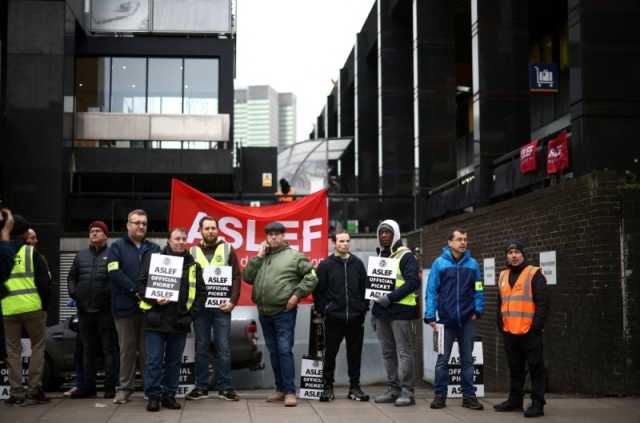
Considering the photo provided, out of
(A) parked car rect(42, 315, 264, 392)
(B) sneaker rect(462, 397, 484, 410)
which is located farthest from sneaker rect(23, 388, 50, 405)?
(B) sneaker rect(462, 397, 484, 410)

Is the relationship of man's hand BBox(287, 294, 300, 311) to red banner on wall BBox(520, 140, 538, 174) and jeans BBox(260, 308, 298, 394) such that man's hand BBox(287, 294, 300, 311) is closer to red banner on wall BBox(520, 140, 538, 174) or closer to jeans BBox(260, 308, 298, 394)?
jeans BBox(260, 308, 298, 394)

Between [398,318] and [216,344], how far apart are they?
2.23 metres

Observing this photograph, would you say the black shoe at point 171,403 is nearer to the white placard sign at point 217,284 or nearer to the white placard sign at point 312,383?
the white placard sign at point 217,284

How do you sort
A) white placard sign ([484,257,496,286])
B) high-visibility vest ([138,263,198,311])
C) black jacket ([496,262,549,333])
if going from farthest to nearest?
1. white placard sign ([484,257,496,286])
2. high-visibility vest ([138,263,198,311])
3. black jacket ([496,262,549,333])

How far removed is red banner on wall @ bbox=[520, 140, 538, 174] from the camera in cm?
1557

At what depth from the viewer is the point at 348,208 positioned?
941 inches

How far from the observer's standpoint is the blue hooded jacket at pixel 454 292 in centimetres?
998

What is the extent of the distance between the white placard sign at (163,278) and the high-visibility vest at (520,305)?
3.69 m

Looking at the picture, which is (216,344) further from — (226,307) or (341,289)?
(341,289)

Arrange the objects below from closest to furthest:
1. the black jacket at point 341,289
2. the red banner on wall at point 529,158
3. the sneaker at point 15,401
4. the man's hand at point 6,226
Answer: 1. the man's hand at point 6,226
2. the sneaker at point 15,401
3. the black jacket at point 341,289
4. the red banner on wall at point 529,158

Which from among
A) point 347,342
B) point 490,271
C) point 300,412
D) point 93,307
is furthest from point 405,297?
point 490,271

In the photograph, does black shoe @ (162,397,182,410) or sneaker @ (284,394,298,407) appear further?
sneaker @ (284,394,298,407)

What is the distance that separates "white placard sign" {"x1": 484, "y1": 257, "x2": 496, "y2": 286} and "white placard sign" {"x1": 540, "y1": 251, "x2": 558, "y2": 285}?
2.55 metres

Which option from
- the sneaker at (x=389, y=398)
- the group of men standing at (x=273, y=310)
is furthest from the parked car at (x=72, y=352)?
the sneaker at (x=389, y=398)
